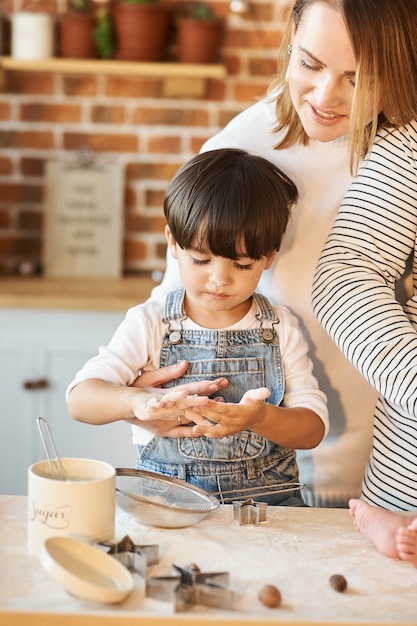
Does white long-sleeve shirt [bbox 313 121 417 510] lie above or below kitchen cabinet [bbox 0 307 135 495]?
above

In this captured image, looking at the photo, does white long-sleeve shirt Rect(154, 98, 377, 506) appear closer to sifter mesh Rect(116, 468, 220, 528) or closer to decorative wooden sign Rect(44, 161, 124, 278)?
sifter mesh Rect(116, 468, 220, 528)

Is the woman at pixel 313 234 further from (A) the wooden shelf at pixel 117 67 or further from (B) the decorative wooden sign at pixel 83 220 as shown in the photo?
(B) the decorative wooden sign at pixel 83 220

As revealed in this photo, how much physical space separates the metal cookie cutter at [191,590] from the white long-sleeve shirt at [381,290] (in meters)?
0.44

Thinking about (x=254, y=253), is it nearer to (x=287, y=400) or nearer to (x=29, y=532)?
(x=287, y=400)

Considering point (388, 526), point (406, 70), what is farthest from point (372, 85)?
point (388, 526)

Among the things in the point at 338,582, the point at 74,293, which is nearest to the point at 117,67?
the point at 74,293

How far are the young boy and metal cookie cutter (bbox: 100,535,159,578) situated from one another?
11.7 inches

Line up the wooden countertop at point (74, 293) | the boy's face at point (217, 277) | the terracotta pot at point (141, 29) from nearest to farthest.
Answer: the boy's face at point (217, 277), the wooden countertop at point (74, 293), the terracotta pot at point (141, 29)

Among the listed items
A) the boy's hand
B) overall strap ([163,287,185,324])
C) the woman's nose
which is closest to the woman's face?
the woman's nose

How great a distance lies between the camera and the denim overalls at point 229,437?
4.49ft

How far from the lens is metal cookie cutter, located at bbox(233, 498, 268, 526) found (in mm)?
1116

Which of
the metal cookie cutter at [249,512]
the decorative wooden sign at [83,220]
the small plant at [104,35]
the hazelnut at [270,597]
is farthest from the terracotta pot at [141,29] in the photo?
the hazelnut at [270,597]

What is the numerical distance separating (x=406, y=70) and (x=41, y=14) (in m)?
1.79

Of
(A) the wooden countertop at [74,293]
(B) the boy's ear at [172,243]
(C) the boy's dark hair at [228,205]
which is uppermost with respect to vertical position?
(C) the boy's dark hair at [228,205]
